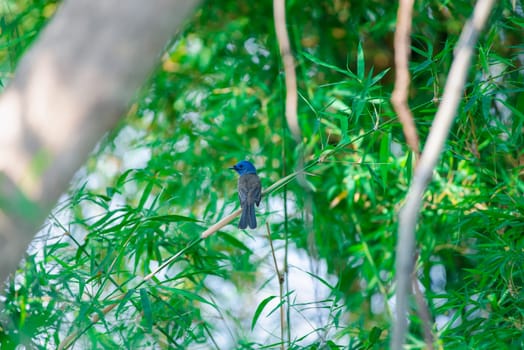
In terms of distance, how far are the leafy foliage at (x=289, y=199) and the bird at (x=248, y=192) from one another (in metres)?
0.11

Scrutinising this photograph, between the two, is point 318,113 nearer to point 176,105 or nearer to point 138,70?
point 138,70

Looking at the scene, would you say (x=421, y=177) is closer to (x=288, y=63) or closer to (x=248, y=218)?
(x=288, y=63)

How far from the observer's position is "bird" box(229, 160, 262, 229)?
3.43 metres

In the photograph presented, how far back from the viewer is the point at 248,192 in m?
3.62

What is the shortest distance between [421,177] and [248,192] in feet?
7.85

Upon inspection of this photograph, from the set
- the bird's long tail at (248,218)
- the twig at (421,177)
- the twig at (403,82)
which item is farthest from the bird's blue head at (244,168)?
the twig at (421,177)

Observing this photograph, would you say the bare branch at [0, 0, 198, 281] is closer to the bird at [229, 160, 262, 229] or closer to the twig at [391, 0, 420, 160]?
the twig at [391, 0, 420, 160]

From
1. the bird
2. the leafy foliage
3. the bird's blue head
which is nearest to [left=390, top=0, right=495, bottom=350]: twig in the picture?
the leafy foliage

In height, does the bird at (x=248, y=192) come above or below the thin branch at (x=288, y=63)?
above

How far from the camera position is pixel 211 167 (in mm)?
4156

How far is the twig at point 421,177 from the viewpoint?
1174 millimetres

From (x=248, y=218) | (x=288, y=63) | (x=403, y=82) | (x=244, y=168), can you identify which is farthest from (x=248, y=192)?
(x=403, y=82)

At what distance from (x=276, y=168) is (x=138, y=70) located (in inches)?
116

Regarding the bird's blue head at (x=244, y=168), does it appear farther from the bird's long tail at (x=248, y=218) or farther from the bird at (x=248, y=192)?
the bird's long tail at (x=248, y=218)
